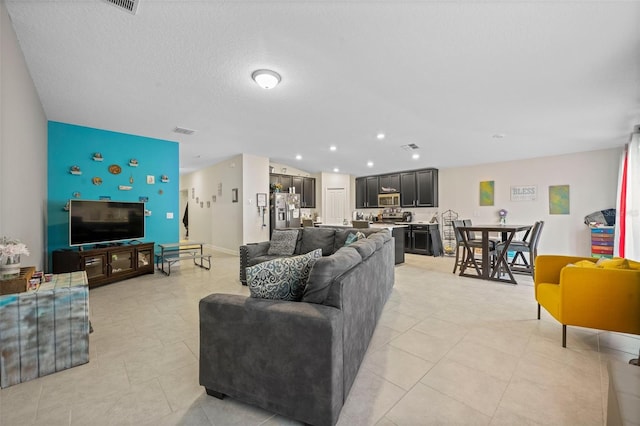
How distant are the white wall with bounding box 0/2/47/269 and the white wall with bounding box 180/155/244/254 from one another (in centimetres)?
362

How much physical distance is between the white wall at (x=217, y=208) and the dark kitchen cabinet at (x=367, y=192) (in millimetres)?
4269

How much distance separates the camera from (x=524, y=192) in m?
6.34

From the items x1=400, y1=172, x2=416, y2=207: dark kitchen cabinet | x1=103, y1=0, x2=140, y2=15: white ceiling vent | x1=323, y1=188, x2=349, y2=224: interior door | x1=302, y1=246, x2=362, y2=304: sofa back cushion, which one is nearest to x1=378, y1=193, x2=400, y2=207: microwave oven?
x1=400, y1=172, x2=416, y2=207: dark kitchen cabinet

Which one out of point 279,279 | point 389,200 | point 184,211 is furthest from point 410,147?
point 184,211

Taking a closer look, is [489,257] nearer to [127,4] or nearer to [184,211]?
[127,4]

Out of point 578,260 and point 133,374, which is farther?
point 578,260

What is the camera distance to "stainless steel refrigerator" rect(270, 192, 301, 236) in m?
7.32

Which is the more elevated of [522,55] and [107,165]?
[522,55]

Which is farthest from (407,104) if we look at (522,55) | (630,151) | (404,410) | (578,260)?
(630,151)

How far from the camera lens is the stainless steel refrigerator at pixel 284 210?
288 inches

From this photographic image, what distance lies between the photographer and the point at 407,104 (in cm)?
351

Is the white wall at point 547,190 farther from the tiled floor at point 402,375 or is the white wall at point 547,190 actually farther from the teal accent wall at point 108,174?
the teal accent wall at point 108,174

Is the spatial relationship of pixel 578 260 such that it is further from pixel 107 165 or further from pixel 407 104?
pixel 107 165

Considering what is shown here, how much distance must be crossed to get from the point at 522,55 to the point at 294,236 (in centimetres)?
359
